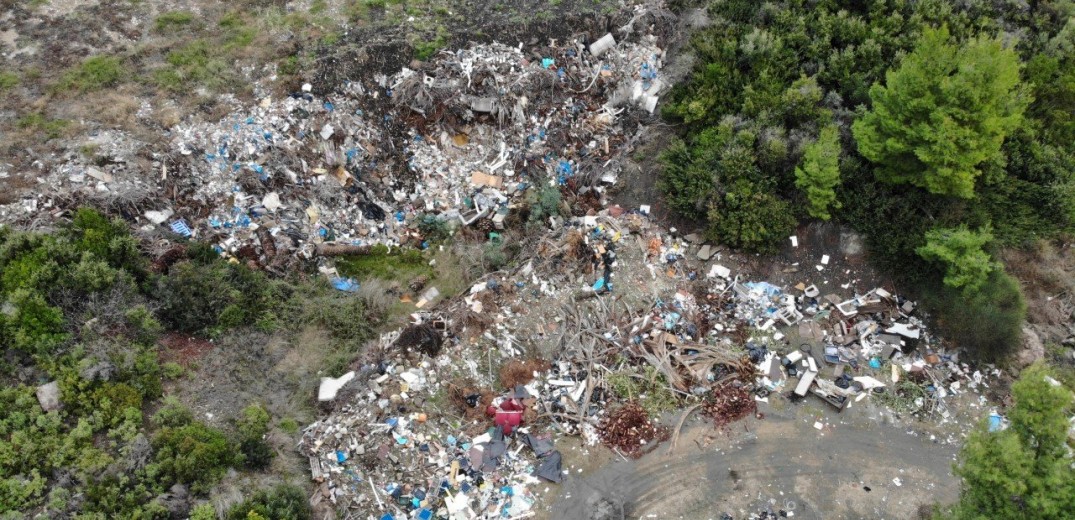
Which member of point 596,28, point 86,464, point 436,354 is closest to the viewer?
point 86,464

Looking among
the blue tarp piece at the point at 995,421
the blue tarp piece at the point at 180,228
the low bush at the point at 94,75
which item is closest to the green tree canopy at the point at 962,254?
the blue tarp piece at the point at 995,421

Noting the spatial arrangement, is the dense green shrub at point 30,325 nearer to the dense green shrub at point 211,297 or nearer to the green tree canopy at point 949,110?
the dense green shrub at point 211,297

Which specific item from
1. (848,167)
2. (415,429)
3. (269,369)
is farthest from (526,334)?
(848,167)

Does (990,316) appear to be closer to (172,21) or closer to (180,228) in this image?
(180,228)

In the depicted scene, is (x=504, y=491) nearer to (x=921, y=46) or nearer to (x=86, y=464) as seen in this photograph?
(x=86, y=464)

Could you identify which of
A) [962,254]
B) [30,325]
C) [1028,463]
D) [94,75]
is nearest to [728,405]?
[1028,463]

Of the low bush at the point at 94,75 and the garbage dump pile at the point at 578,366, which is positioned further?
the low bush at the point at 94,75
